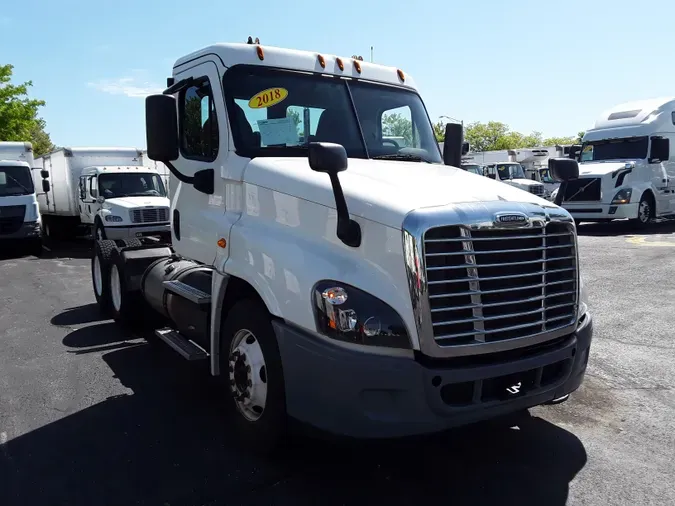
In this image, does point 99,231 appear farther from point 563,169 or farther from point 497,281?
point 497,281

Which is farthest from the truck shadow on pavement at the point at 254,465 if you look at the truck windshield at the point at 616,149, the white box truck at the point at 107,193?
the truck windshield at the point at 616,149

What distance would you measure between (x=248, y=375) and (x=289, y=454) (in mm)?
567

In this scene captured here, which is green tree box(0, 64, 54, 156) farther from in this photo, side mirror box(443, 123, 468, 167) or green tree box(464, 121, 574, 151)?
green tree box(464, 121, 574, 151)

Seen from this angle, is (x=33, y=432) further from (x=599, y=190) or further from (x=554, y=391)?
(x=599, y=190)

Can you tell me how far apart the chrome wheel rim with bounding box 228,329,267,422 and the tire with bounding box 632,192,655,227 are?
53.7ft

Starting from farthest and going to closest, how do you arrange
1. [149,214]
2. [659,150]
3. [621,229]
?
1. [621,229]
2. [659,150]
3. [149,214]

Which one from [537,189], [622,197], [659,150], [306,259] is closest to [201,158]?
[306,259]

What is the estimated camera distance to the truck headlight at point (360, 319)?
10.5 ft

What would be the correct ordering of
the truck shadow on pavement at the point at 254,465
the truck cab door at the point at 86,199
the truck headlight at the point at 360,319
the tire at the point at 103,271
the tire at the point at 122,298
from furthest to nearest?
the truck cab door at the point at 86,199, the tire at the point at 103,271, the tire at the point at 122,298, the truck shadow on pavement at the point at 254,465, the truck headlight at the point at 360,319

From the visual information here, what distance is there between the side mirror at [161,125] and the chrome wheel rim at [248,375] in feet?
4.99

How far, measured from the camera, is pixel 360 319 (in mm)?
3193

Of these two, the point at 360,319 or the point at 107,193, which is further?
the point at 107,193

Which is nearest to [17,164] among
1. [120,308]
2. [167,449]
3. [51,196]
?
[51,196]

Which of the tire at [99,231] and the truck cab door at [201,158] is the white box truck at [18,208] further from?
the truck cab door at [201,158]
